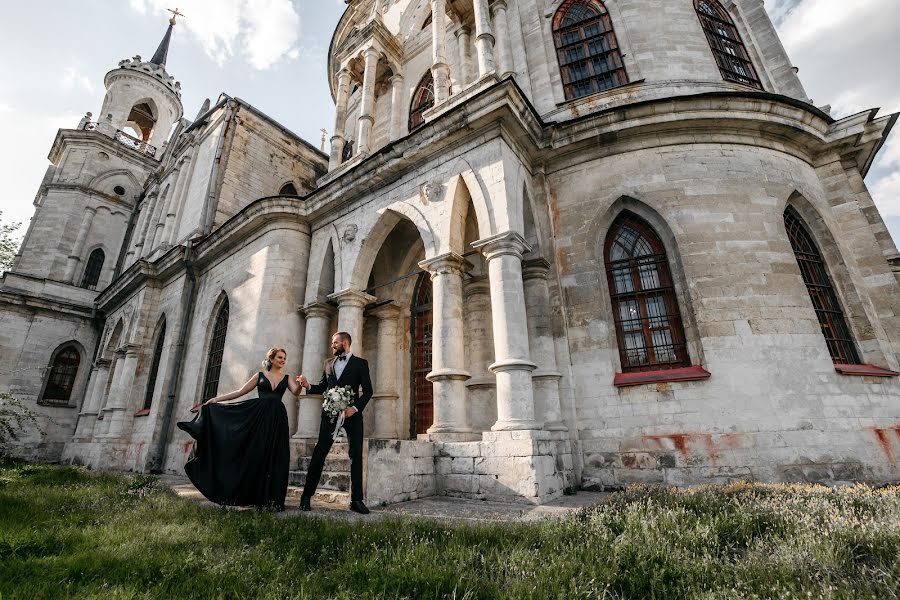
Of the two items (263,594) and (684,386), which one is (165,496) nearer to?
(263,594)

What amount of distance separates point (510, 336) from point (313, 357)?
5.06 metres

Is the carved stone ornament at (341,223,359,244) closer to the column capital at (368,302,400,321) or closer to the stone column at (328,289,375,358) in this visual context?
the stone column at (328,289,375,358)

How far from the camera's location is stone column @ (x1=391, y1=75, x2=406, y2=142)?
12.8 meters

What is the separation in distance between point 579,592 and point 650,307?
6.27 meters

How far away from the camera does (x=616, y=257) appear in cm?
791

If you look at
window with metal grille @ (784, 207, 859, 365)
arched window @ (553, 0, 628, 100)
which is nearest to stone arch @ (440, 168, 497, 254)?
arched window @ (553, 0, 628, 100)

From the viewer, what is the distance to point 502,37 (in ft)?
34.0

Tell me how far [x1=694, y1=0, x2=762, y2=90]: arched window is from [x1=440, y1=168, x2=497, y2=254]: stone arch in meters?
6.68

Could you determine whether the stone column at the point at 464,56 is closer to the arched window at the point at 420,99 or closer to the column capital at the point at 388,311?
the arched window at the point at 420,99

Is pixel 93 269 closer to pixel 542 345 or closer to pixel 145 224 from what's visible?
pixel 145 224

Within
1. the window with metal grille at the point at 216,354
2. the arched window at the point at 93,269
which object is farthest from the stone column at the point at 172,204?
the arched window at the point at 93,269

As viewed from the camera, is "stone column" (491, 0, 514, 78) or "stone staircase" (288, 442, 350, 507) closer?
"stone staircase" (288, 442, 350, 507)

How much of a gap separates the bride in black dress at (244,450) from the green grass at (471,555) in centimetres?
59

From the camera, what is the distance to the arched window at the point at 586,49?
9578 millimetres
